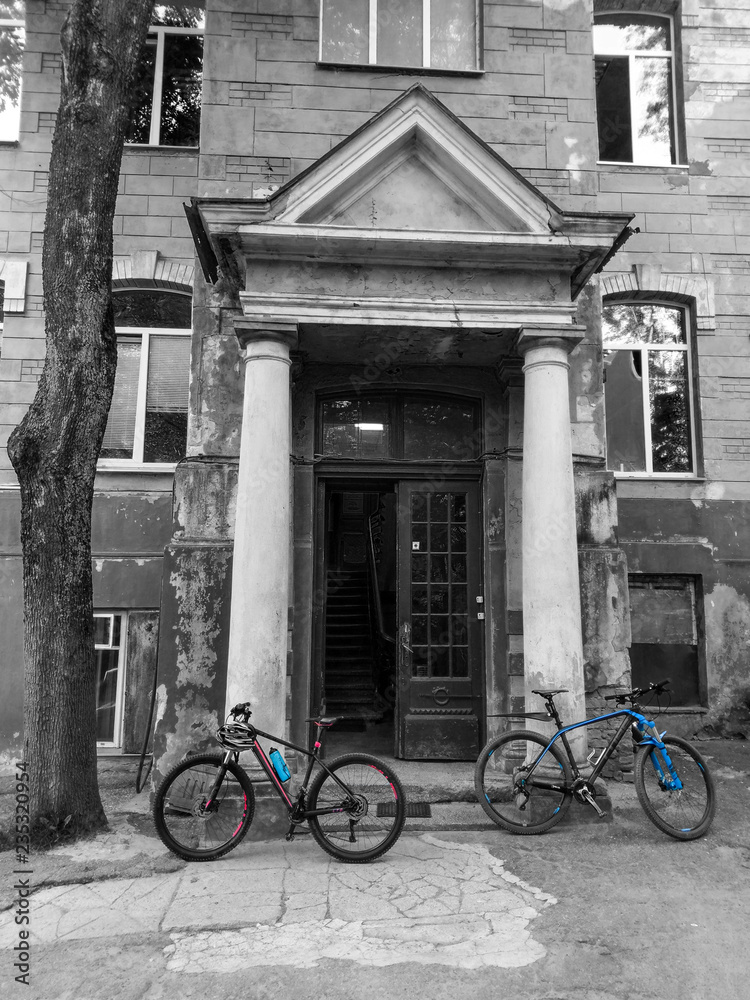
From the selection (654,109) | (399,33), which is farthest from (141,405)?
(654,109)

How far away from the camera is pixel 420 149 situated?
20.9 ft

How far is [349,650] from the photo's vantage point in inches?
428

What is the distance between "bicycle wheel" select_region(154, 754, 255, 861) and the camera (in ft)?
16.2

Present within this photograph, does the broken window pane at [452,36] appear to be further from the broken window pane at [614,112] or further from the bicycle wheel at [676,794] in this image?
the bicycle wheel at [676,794]

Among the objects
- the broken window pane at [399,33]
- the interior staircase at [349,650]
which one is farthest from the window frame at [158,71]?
the interior staircase at [349,650]

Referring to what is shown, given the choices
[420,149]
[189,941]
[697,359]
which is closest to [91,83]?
[420,149]

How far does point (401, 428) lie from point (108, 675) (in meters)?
4.32

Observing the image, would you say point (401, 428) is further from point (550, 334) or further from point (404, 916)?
point (404, 916)

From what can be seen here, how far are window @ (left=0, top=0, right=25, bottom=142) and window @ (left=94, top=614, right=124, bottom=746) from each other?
6020 mm

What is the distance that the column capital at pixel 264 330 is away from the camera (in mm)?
5910

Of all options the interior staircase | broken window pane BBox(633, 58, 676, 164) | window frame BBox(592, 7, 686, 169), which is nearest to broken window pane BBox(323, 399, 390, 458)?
the interior staircase

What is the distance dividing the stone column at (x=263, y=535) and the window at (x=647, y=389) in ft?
16.6

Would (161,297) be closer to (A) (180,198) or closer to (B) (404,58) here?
(A) (180,198)

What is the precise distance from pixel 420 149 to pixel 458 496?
3109 millimetres
